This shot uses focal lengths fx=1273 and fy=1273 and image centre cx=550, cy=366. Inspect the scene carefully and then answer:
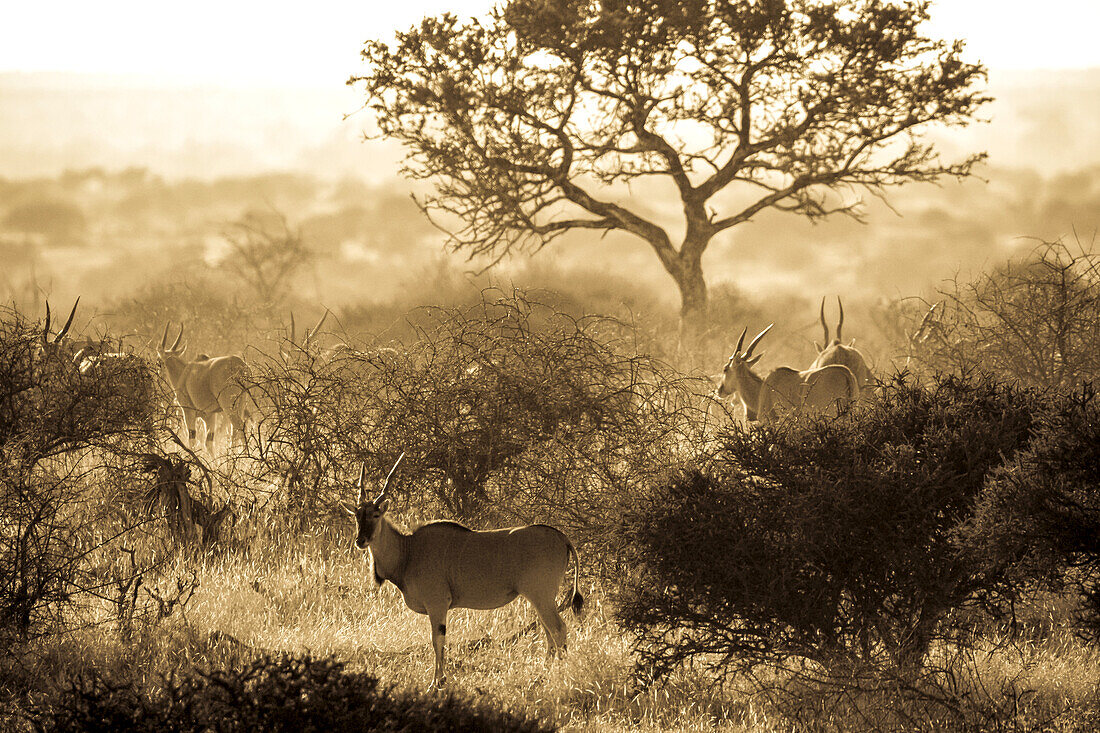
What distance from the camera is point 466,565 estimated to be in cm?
699

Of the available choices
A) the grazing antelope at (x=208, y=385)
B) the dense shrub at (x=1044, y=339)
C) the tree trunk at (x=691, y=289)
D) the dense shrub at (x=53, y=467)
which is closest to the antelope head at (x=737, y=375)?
the dense shrub at (x=1044, y=339)

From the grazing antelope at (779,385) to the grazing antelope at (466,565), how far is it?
6.54 m

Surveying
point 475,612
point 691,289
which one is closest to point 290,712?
point 475,612

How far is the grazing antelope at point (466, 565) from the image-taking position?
22.9ft

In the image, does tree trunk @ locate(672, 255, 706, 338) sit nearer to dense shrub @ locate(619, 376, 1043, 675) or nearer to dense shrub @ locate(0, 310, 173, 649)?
dense shrub @ locate(0, 310, 173, 649)

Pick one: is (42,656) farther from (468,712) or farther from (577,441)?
(577,441)

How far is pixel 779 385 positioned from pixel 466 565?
760 cm

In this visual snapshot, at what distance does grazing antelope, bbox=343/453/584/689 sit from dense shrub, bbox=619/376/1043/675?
49 cm

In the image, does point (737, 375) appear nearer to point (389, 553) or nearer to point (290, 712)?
point (389, 553)

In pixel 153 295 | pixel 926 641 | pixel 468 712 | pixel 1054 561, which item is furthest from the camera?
pixel 153 295

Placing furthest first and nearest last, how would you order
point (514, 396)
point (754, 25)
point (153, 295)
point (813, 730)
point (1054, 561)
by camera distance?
1. point (153, 295)
2. point (754, 25)
3. point (514, 396)
4. point (813, 730)
5. point (1054, 561)

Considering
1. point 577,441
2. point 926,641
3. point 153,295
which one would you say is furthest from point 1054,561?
point 153,295

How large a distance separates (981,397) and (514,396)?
3767 millimetres

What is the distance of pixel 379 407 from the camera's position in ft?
33.3
